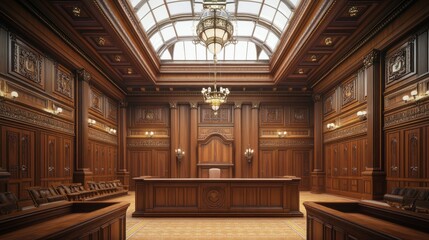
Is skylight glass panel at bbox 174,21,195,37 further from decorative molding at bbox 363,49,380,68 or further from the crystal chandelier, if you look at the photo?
decorative molding at bbox 363,49,380,68

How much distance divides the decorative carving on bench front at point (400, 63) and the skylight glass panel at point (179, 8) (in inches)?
306

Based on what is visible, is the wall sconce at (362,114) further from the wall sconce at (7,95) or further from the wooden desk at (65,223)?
the wall sconce at (7,95)

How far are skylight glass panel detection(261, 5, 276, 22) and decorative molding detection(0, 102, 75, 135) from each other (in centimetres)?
835

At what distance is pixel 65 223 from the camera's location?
13.2ft

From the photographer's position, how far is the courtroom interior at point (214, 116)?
25.8ft

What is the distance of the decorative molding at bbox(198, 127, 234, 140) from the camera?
719 inches

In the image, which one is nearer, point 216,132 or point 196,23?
point 196,23

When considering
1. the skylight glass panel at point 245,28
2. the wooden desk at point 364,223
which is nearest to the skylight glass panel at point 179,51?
the skylight glass panel at point 245,28

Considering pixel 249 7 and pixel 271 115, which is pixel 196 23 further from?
pixel 271 115

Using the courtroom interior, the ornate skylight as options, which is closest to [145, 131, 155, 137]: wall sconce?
the courtroom interior

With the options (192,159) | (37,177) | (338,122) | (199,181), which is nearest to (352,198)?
(338,122)

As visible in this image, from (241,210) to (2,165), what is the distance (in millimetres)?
5427

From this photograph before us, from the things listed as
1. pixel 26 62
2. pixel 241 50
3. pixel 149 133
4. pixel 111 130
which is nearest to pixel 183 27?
pixel 241 50

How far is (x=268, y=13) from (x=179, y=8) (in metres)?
3.51
